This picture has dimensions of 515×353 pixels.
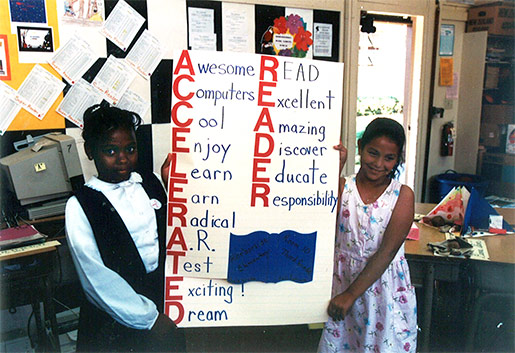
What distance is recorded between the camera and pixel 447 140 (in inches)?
166

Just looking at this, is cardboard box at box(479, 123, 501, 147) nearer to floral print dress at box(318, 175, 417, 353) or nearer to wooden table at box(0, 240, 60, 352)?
floral print dress at box(318, 175, 417, 353)

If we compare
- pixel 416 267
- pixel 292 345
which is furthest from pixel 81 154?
pixel 416 267

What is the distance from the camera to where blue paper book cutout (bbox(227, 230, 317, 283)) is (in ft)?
4.53

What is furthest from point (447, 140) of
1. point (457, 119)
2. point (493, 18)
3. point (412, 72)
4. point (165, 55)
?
point (165, 55)

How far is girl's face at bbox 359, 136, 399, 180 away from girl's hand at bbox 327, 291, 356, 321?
442 millimetres

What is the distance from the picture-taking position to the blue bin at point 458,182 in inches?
154

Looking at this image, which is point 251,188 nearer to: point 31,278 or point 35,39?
point 31,278

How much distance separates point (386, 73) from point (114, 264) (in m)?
3.23

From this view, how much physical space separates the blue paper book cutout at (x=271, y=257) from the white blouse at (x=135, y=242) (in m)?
0.31

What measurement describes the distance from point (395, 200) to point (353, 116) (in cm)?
189

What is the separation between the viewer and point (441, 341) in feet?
8.16

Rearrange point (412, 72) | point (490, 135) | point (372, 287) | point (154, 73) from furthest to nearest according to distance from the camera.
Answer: point (490, 135)
point (412, 72)
point (154, 73)
point (372, 287)

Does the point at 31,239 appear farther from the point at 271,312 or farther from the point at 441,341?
the point at 441,341

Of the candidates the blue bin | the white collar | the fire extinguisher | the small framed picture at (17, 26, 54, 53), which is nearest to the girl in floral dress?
the white collar
